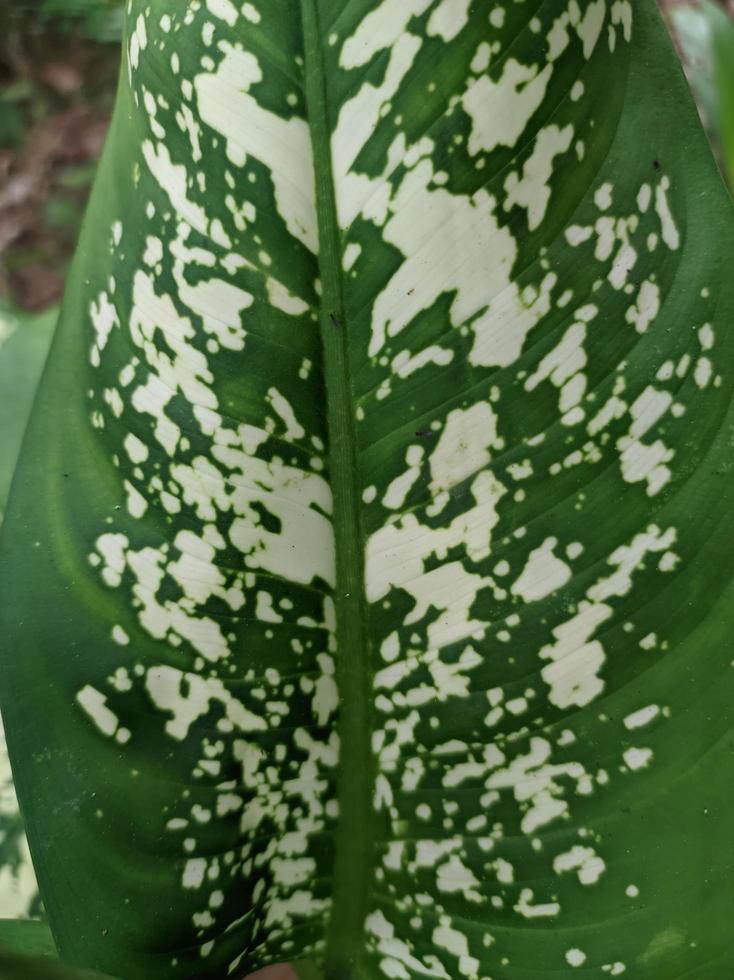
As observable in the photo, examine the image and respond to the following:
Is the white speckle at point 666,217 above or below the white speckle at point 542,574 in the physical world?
above

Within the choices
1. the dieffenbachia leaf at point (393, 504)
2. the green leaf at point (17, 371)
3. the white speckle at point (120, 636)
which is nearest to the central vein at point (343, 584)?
the dieffenbachia leaf at point (393, 504)

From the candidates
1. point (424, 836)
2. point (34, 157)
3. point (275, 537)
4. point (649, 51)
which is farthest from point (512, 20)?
point (34, 157)

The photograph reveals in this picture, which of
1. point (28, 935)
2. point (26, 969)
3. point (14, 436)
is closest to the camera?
point (26, 969)

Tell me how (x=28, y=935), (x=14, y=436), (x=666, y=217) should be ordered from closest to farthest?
(x=666, y=217) < (x=28, y=935) < (x=14, y=436)

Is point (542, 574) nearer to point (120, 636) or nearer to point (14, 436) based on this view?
point (120, 636)

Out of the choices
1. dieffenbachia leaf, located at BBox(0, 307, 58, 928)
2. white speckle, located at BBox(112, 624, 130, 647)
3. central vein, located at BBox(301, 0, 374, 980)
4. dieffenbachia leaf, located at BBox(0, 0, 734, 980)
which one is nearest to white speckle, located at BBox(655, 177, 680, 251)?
dieffenbachia leaf, located at BBox(0, 0, 734, 980)

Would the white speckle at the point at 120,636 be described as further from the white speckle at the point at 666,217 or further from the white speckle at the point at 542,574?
the white speckle at the point at 666,217

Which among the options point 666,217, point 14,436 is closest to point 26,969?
point 666,217
